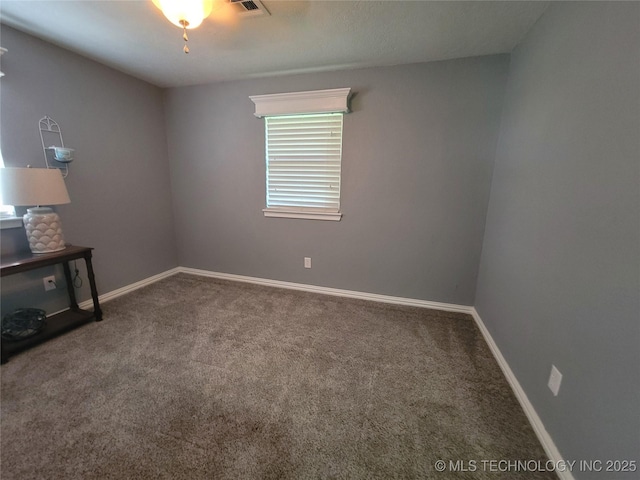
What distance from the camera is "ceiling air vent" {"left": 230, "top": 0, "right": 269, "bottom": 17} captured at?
1521mm

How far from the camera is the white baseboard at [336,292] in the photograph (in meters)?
2.50

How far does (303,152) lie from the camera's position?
264 centimetres

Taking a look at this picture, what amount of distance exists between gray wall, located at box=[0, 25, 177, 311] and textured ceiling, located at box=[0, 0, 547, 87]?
0.23 meters

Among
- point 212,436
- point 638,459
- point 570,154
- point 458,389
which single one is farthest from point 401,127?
point 212,436

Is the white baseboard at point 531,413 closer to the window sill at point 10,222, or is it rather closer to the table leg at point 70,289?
the table leg at point 70,289

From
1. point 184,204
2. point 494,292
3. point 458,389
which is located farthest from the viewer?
point 184,204

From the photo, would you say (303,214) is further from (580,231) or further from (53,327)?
(53,327)

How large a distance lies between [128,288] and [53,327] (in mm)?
812

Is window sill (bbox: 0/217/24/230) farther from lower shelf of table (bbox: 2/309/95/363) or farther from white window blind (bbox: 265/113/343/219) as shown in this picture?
white window blind (bbox: 265/113/343/219)

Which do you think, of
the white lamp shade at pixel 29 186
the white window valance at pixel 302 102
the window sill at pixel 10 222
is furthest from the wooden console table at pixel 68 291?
the white window valance at pixel 302 102

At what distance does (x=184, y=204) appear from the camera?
10.5 feet

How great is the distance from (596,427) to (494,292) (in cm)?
115

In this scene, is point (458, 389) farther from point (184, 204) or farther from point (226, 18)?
point (184, 204)

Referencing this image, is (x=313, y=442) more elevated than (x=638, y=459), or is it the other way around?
(x=638, y=459)
